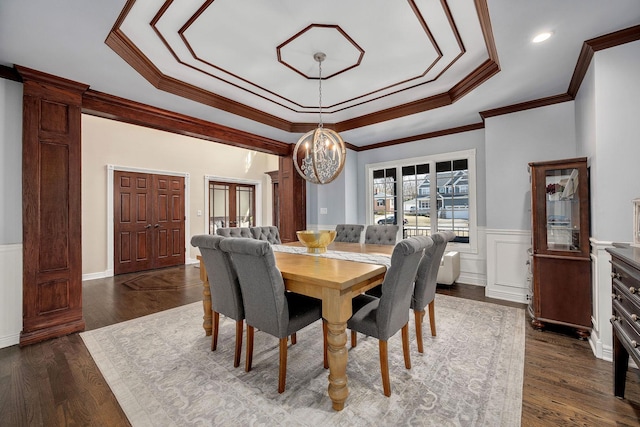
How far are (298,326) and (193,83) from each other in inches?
108

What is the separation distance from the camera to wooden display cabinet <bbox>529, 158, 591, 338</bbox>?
252 centimetres

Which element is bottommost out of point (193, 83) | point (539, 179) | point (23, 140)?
point (539, 179)

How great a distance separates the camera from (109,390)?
1.84 metres

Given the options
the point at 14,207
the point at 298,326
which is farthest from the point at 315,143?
the point at 14,207

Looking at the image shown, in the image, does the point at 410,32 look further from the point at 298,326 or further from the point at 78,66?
the point at 78,66

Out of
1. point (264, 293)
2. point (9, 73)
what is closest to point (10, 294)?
point (9, 73)

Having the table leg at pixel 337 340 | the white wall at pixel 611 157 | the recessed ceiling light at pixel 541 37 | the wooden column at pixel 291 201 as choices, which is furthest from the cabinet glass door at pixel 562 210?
the wooden column at pixel 291 201

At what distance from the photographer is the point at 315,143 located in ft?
9.47

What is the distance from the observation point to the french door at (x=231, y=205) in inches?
267

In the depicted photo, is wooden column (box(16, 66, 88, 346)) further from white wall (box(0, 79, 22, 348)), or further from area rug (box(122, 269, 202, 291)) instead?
area rug (box(122, 269, 202, 291))

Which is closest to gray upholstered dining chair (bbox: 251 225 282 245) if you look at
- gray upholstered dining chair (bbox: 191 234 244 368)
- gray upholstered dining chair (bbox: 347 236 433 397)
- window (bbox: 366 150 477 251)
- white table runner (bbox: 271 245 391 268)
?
white table runner (bbox: 271 245 391 268)

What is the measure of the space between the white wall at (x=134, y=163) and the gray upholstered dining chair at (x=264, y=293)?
444 centimetres

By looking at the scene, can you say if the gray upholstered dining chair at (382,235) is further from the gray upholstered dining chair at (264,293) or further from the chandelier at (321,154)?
the gray upholstered dining chair at (264,293)

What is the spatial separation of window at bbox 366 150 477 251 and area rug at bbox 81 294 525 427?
1.97 metres
